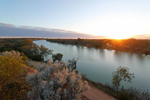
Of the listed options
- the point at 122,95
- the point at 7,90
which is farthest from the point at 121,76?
the point at 7,90

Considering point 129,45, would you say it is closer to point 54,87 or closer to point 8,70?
point 54,87

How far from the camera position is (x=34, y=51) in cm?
2927

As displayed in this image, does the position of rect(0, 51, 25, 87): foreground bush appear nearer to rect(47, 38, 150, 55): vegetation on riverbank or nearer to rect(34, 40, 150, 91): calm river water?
rect(34, 40, 150, 91): calm river water

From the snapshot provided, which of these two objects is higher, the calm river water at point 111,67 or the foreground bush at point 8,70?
the foreground bush at point 8,70

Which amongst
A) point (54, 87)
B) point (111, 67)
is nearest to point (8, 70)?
point (54, 87)

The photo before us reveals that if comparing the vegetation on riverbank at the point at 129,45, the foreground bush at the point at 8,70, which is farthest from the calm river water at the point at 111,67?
the vegetation on riverbank at the point at 129,45

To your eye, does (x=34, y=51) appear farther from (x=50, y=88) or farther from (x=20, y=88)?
(x=50, y=88)

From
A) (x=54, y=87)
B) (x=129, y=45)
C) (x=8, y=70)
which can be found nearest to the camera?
(x=54, y=87)

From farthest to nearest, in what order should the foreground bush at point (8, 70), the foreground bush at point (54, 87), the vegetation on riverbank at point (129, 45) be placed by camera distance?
1. the vegetation on riverbank at point (129, 45)
2. the foreground bush at point (8, 70)
3. the foreground bush at point (54, 87)

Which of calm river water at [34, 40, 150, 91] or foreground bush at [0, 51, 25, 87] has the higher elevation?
foreground bush at [0, 51, 25, 87]

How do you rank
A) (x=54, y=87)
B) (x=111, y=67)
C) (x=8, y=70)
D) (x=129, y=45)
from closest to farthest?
(x=54, y=87) → (x=8, y=70) → (x=111, y=67) → (x=129, y=45)

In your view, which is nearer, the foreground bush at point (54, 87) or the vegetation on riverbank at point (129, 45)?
the foreground bush at point (54, 87)

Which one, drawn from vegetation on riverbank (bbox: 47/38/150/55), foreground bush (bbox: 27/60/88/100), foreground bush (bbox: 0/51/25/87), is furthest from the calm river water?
vegetation on riverbank (bbox: 47/38/150/55)

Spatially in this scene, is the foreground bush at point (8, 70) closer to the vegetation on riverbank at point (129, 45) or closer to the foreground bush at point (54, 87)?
the foreground bush at point (54, 87)
